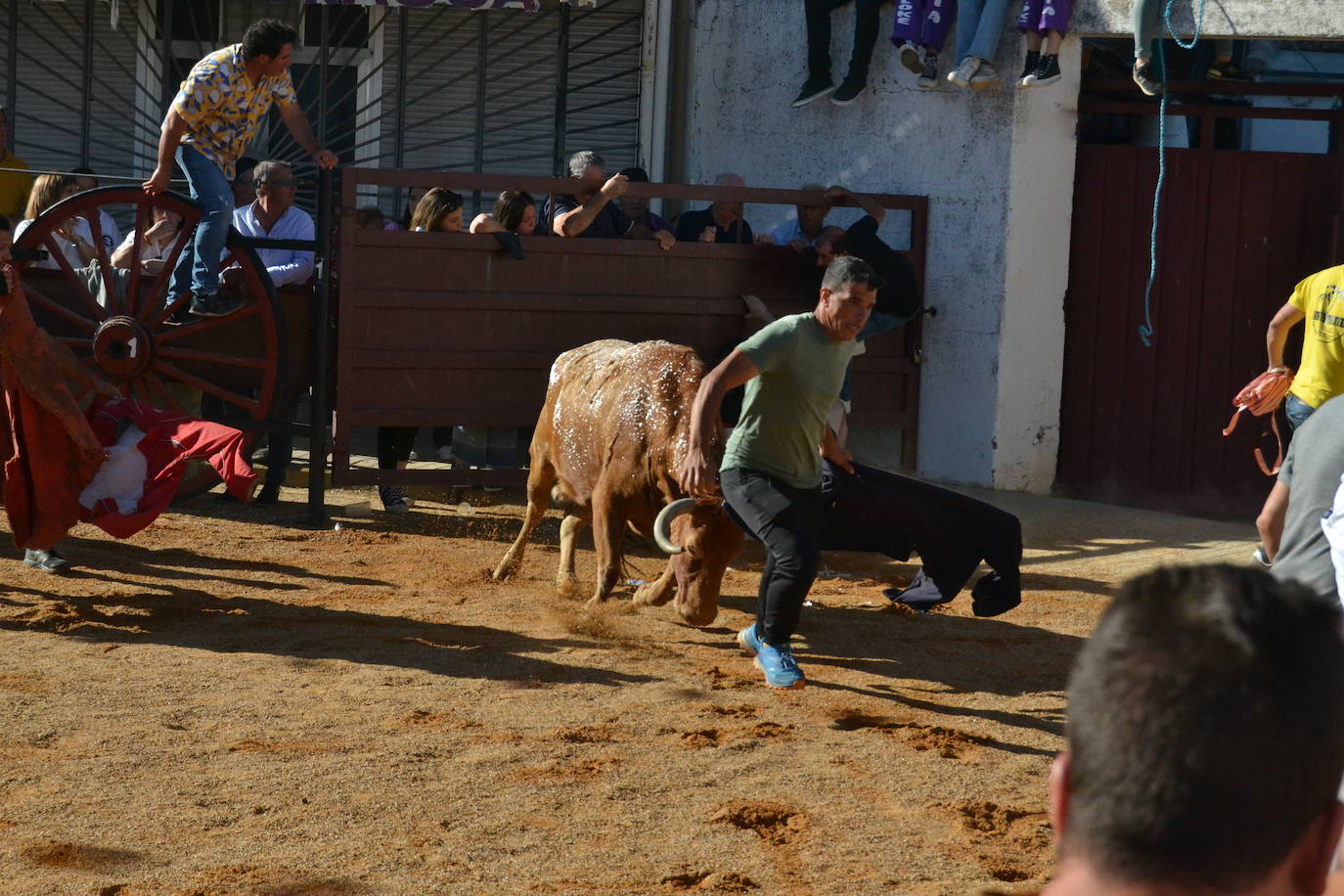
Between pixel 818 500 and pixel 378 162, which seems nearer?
pixel 818 500

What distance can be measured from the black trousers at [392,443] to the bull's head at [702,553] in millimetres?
3309

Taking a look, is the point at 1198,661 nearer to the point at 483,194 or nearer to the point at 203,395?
the point at 203,395

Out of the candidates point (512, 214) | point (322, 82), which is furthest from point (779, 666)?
point (322, 82)

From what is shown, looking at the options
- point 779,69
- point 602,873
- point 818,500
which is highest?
point 779,69

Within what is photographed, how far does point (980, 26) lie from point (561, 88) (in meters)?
3.63

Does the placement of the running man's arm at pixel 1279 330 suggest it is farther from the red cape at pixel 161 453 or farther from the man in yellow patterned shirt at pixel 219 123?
the man in yellow patterned shirt at pixel 219 123

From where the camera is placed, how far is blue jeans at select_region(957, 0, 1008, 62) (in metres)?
9.77

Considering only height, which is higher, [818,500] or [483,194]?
[483,194]

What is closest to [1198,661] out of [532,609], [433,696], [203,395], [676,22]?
[433,696]

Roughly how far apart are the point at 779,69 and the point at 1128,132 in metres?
2.47

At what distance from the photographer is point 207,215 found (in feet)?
26.3

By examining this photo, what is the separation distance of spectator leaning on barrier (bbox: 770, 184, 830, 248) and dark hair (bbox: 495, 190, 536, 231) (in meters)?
1.71

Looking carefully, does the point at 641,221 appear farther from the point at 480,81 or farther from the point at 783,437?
the point at 783,437

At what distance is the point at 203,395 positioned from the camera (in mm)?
9086
